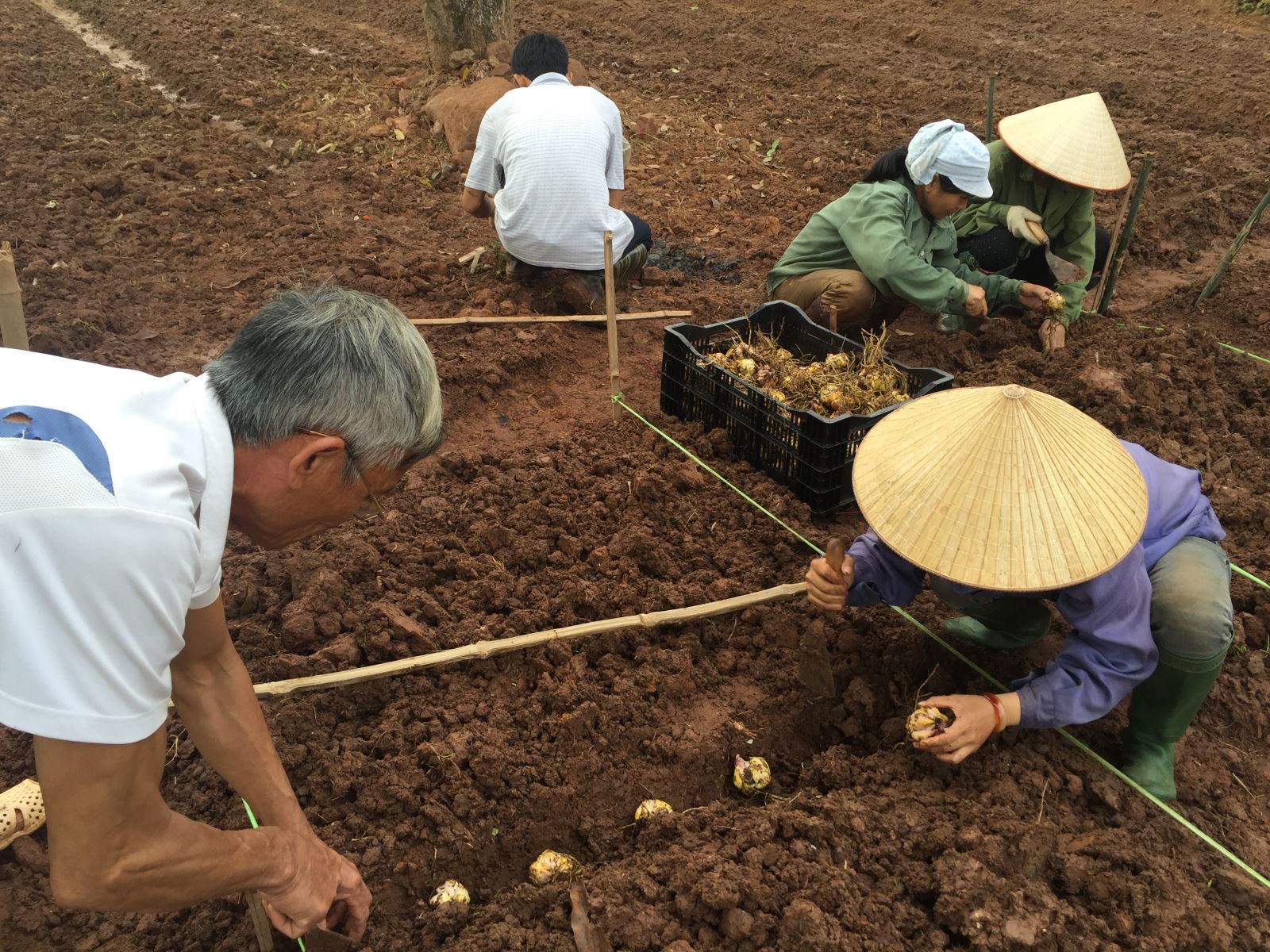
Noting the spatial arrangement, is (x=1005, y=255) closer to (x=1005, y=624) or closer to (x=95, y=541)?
(x=1005, y=624)

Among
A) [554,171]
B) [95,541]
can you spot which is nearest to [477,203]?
[554,171]

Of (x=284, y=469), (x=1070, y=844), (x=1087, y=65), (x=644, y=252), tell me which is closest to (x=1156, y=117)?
(x=1087, y=65)

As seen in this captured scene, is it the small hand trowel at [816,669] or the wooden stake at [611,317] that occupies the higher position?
the wooden stake at [611,317]

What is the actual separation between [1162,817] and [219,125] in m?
8.76

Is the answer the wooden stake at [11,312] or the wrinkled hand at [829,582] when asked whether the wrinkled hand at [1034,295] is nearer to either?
the wrinkled hand at [829,582]

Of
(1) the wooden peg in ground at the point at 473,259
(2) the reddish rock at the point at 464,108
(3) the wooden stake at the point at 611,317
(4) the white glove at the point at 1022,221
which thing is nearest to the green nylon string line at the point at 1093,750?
(3) the wooden stake at the point at 611,317

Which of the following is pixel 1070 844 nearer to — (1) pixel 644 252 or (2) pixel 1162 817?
(2) pixel 1162 817

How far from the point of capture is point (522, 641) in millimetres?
2797

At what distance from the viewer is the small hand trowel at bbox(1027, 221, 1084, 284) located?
482 cm

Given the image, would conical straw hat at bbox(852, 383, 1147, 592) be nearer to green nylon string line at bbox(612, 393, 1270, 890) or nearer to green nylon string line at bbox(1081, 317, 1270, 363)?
green nylon string line at bbox(612, 393, 1270, 890)

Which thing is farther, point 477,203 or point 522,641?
point 477,203

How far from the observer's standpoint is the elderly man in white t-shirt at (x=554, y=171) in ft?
16.5

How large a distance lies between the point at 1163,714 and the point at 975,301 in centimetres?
252

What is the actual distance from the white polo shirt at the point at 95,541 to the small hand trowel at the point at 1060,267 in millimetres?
4500
